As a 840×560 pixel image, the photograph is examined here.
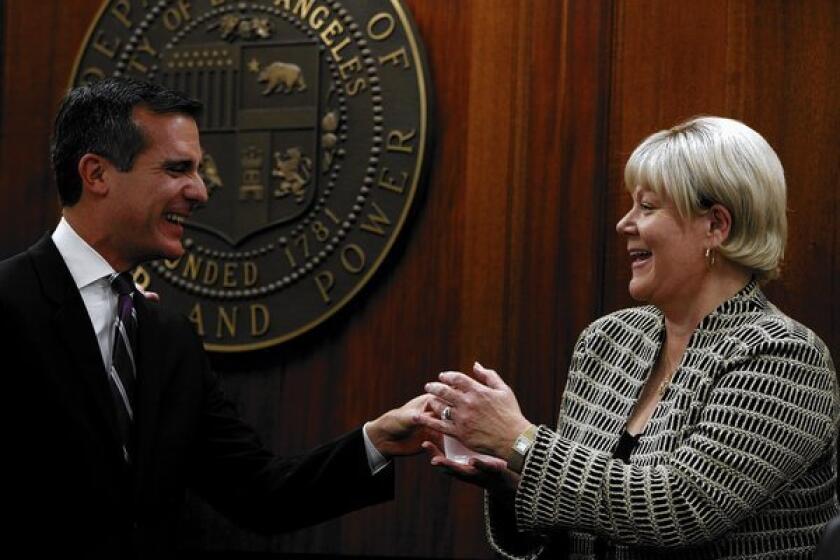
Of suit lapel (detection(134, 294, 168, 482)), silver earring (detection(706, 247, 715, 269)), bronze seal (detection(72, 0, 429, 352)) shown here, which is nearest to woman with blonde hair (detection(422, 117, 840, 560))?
silver earring (detection(706, 247, 715, 269))

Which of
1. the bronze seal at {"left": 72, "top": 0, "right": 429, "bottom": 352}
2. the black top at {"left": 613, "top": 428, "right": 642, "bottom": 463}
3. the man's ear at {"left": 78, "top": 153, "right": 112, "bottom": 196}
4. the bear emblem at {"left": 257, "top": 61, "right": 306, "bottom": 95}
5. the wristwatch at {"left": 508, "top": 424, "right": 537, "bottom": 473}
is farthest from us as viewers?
the bear emblem at {"left": 257, "top": 61, "right": 306, "bottom": 95}

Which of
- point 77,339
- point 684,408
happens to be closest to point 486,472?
point 684,408

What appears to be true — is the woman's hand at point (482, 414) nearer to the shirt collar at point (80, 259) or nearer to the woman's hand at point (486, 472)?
the woman's hand at point (486, 472)

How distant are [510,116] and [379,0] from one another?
52cm

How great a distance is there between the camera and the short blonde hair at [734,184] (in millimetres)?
2994

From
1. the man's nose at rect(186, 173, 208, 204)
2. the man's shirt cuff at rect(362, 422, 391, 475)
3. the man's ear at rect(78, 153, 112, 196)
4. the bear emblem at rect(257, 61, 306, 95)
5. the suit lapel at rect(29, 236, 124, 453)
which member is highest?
the bear emblem at rect(257, 61, 306, 95)

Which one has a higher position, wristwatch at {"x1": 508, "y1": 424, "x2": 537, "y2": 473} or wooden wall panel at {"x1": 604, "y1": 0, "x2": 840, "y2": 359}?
wooden wall panel at {"x1": 604, "y1": 0, "x2": 840, "y2": 359}

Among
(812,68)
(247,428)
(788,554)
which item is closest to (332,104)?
(247,428)

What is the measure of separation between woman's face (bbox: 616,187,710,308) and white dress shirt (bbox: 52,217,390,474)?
1.14 meters

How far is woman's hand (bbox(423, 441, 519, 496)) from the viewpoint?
289cm

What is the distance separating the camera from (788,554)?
2.81 metres

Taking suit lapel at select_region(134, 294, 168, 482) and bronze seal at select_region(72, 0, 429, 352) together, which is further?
bronze seal at select_region(72, 0, 429, 352)

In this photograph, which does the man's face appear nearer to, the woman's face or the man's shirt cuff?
the man's shirt cuff

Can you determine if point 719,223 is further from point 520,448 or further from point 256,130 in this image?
point 256,130
